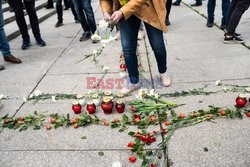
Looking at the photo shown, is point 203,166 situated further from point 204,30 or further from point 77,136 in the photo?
point 204,30

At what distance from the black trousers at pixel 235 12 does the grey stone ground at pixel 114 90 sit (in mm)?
339

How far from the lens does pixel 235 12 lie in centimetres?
450

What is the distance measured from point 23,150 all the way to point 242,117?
208 centimetres

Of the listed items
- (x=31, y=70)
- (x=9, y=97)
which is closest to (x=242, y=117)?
(x=9, y=97)

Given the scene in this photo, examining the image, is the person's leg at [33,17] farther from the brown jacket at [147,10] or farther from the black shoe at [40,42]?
the brown jacket at [147,10]

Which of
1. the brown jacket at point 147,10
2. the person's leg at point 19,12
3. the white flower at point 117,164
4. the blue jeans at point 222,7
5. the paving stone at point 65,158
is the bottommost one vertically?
the blue jeans at point 222,7

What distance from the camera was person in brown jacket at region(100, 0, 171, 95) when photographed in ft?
8.54

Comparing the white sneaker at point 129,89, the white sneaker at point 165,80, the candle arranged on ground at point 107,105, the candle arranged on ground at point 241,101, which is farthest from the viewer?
the white sneaker at point 165,80

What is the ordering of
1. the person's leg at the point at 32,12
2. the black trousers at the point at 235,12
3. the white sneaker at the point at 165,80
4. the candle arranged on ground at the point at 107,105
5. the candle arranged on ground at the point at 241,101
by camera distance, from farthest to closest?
the person's leg at the point at 32,12
the black trousers at the point at 235,12
the white sneaker at the point at 165,80
the candle arranged on ground at the point at 107,105
the candle arranged on ground at the point at 241,101

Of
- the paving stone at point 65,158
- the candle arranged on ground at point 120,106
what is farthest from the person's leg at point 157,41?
the paving stone at point 65,158

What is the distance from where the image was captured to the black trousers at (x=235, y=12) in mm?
4410

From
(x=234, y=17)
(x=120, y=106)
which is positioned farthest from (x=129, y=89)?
(x=234, y=17)

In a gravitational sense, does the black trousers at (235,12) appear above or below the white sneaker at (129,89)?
above

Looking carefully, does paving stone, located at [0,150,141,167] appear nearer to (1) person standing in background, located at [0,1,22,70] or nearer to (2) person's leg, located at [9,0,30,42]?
(1) person standing in background, located at [0,1,22,70]
